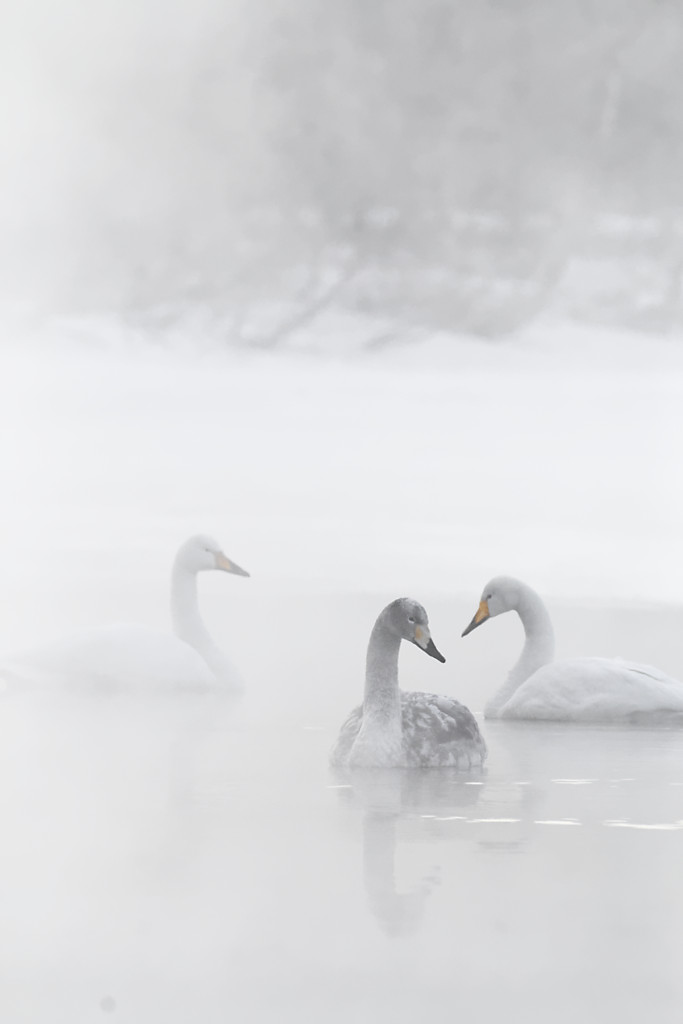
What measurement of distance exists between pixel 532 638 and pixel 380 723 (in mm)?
1234

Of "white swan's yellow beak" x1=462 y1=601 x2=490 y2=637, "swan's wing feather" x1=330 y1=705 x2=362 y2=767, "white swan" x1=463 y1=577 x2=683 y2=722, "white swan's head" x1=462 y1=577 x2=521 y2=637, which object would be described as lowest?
"swan's wing feather" x1=330 y1=705 x2=362 y2=767

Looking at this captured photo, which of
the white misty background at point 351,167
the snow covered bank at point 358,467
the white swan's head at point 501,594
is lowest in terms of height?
the white swan's head at point 501,594

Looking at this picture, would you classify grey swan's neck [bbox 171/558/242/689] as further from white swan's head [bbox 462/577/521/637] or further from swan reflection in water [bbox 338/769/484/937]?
swan reflection in water [bbox 338/769/484/937]

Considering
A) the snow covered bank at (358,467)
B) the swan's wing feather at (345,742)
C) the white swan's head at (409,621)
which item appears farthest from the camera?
the snow covered bank at (358,467)

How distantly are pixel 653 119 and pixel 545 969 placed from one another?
484 cm

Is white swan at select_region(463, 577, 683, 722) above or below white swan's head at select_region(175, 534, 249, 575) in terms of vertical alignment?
below

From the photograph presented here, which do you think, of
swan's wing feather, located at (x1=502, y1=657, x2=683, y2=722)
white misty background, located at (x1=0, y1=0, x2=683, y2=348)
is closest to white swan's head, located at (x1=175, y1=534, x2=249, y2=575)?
white misty background, located at (x1=0, y1=0, x2=683, y2=348)

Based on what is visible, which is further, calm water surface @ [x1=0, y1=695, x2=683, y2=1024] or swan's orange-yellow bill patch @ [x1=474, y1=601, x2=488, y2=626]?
swan's orange-yellow bill patch @ [x1=474, y1=601, x2=488, y2=626]

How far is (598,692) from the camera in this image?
3842mm

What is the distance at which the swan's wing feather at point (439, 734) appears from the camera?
3.20m

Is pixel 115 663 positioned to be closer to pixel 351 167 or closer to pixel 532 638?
pixel 532 638

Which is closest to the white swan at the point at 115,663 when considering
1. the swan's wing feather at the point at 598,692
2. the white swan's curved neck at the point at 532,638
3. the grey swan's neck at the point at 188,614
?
the grey swan's neck at the point at 188,614

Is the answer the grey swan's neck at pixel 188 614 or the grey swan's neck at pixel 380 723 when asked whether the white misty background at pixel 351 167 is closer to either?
the grey swan's neck at pixel 188 614

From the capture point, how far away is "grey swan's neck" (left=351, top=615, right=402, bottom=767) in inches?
124
